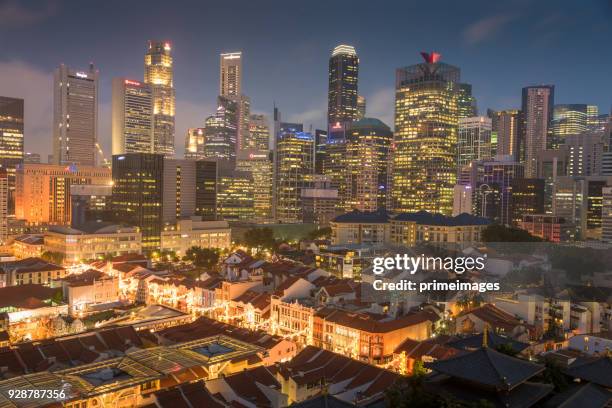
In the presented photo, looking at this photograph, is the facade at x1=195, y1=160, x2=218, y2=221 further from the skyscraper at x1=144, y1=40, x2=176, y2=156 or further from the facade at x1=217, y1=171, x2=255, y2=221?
the skyscraper at x1=144, y1=40, x2=176, y2=156

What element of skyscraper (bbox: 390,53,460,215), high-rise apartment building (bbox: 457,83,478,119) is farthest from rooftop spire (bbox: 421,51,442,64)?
high-rise apartment building (bbox: 457,83,478,119)

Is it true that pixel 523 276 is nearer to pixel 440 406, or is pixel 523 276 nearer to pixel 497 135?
pixel 440 406

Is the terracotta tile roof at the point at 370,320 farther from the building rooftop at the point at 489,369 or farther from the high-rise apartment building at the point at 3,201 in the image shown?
the high-rise apartment building at the point at 3,201

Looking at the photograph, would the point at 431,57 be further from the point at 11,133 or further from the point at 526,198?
the point at 11,133

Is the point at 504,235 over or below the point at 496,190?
below

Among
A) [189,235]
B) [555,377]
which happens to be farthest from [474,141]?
[555,377]

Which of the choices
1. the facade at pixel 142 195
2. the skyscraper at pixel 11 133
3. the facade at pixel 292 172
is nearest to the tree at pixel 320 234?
the facade at pixel 142 195

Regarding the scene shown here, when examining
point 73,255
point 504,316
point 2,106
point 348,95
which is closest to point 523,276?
point 504,316
